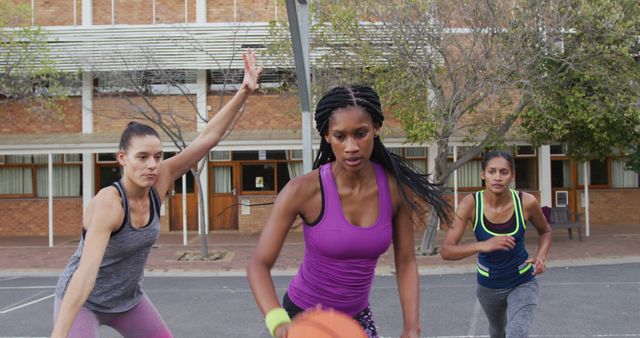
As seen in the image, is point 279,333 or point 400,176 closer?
point 279,333

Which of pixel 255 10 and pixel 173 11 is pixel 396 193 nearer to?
pixel 255 10

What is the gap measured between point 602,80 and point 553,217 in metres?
4.80

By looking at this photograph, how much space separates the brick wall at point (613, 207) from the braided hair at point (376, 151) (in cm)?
1826

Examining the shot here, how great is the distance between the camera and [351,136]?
8.05ft

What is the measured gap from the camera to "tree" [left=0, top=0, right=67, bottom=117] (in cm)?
1478

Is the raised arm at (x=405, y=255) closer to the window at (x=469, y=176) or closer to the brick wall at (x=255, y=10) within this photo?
the brick wall at (x=255, y=10)

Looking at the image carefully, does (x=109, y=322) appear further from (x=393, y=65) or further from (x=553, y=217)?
(x=553, y=217)

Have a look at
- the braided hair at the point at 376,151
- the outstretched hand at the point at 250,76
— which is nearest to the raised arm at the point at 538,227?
the braided hair at the point at 376,151

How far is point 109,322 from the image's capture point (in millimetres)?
3383

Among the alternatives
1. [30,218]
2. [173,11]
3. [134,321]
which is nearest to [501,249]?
[134,321]

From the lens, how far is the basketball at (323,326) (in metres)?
2.16

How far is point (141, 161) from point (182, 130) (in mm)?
15425

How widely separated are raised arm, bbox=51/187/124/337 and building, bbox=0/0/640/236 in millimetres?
13389

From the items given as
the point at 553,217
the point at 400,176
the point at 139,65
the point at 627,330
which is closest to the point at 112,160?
the point at 139,65
